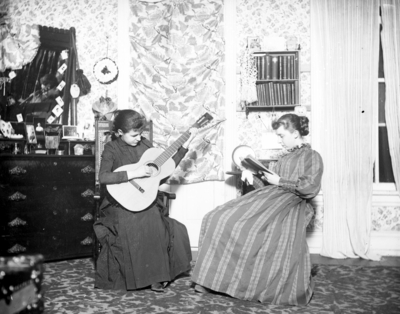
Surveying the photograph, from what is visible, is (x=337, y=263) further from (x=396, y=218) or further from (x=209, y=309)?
(x=209, y=309)

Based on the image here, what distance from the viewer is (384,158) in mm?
4629

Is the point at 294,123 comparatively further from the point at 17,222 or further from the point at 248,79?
the point at 17,222

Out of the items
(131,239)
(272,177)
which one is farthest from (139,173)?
(272,177)

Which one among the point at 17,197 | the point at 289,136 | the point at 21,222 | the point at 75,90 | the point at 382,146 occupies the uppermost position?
the point at 75,90

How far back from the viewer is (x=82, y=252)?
4207 millimetres

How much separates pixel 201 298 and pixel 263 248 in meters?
0.58

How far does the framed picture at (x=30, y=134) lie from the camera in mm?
4371

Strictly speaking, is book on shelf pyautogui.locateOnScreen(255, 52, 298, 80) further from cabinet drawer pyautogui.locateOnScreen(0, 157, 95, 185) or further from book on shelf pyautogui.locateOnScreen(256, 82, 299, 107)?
cabinet drawer pyautogui.locateOnScreen(0, 157, 95, 185)

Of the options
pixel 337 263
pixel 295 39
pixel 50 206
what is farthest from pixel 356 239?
pixel 50 206

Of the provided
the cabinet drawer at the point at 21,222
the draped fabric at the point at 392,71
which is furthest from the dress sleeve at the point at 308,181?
the cabinet drawer at the point at 21,222

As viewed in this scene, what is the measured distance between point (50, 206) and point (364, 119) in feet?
10.8

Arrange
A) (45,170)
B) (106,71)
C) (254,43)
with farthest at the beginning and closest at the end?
(106,71), (254,43), (45,170)

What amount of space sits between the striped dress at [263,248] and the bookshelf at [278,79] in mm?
1382

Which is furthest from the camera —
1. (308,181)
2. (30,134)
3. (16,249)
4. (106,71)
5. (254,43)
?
(106,71)
